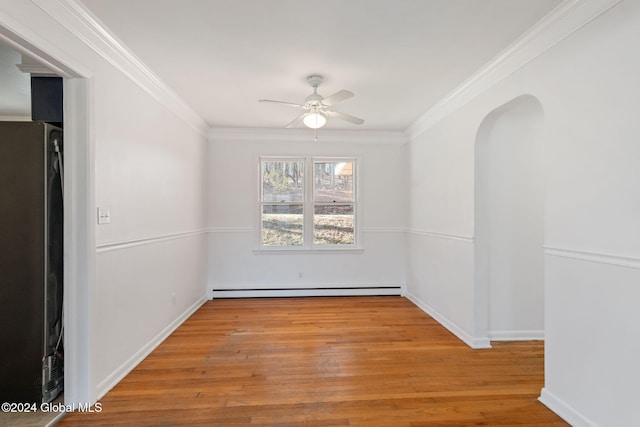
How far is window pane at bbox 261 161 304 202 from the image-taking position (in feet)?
17.0

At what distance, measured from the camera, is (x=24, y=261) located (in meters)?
2.14

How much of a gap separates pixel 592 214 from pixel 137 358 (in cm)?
360

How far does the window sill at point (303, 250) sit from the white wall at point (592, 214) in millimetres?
3112

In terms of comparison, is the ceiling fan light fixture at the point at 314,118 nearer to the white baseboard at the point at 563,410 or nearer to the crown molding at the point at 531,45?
the crown molding at the point at 531,45

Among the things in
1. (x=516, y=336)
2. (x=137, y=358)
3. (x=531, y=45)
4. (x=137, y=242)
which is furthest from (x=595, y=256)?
(x=137, y=358)

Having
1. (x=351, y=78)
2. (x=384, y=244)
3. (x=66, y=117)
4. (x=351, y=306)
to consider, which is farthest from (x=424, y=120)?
(x=66, y=117)

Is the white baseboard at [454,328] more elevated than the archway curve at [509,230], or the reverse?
the archway curve at [509,230]

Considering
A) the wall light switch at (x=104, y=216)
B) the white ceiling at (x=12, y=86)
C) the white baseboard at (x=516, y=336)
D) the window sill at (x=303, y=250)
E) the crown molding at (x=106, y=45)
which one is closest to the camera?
the crown molding at (x=106, y=45)

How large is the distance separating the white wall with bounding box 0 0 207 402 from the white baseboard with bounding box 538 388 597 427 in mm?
3149

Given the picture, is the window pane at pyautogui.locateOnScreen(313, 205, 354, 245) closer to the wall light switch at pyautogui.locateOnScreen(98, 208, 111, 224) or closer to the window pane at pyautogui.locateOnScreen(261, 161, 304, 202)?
the window pane at pyautogui.locateOnScreen(261, 161, 304, 202)

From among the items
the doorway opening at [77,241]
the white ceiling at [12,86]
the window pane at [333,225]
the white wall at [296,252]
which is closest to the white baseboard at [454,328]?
the white wall at [296,252]

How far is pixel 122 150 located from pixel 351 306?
342cm

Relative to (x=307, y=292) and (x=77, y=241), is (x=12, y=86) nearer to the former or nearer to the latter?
(x=77, y=241)

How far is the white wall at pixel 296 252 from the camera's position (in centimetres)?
504
